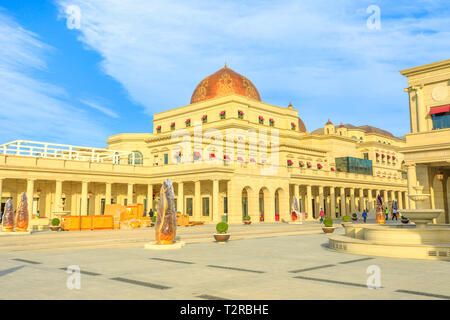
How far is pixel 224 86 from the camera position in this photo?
217 ft

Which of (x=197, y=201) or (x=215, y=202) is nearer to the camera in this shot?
(x=215, y=202)

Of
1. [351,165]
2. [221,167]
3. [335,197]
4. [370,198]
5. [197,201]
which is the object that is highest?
[351,165]

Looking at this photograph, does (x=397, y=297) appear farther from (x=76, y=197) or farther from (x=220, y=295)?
(x=76, y=197)

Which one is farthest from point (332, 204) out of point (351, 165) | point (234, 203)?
point (234, 203)

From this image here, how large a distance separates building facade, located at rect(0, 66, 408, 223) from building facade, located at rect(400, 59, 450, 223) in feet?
58.3

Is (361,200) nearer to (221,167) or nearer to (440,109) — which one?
(221,167)

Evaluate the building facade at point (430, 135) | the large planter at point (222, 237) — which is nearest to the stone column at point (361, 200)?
the building facade at point (430, 135)

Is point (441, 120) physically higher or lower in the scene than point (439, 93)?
lower

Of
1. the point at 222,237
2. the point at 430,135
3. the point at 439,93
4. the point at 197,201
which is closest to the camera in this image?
the point at 222,237

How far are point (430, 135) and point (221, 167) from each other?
924 inches

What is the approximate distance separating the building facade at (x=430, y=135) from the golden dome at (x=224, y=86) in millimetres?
35877

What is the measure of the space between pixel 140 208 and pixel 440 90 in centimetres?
2904

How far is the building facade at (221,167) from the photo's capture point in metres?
47.6
